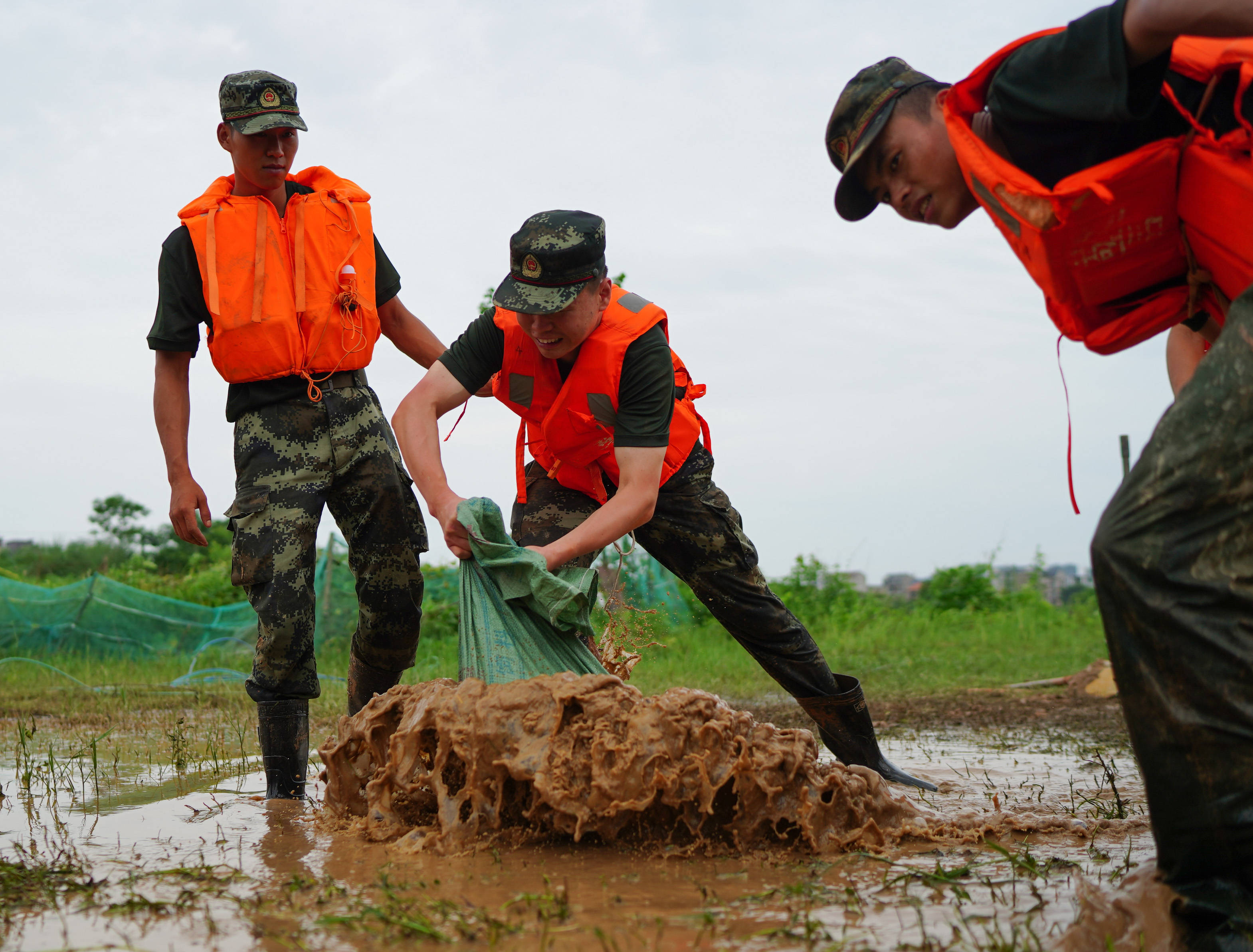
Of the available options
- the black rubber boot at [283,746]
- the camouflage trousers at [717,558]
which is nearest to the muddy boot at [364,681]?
the black rubber boot at [283,746]

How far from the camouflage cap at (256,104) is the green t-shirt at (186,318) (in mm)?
454

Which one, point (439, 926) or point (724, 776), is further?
point (724, 776)

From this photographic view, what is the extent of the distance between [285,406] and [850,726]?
8.05 feet

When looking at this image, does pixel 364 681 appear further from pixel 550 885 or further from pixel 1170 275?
pixel 1170 275

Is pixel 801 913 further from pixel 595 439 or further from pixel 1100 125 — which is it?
pixel 595 439

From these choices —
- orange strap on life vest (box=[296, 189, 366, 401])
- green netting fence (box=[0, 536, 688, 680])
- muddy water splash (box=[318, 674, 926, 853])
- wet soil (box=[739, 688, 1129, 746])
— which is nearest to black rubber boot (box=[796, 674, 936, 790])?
muddy water splash (box=[318, 674, 926, 853])

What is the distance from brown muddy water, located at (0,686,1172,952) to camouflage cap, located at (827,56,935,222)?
1.64m

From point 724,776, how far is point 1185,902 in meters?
1.13

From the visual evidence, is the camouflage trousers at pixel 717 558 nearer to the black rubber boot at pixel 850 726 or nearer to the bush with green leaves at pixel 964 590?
the black rubber boot at pixel 850 726

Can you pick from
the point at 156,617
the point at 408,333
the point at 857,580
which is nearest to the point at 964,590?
the point at 857,580

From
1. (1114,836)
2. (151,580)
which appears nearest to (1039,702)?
(1114,836)

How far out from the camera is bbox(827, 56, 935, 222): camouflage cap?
101 inches

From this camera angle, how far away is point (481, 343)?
3.95 m

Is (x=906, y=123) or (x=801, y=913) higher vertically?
(x=906, y=123)
